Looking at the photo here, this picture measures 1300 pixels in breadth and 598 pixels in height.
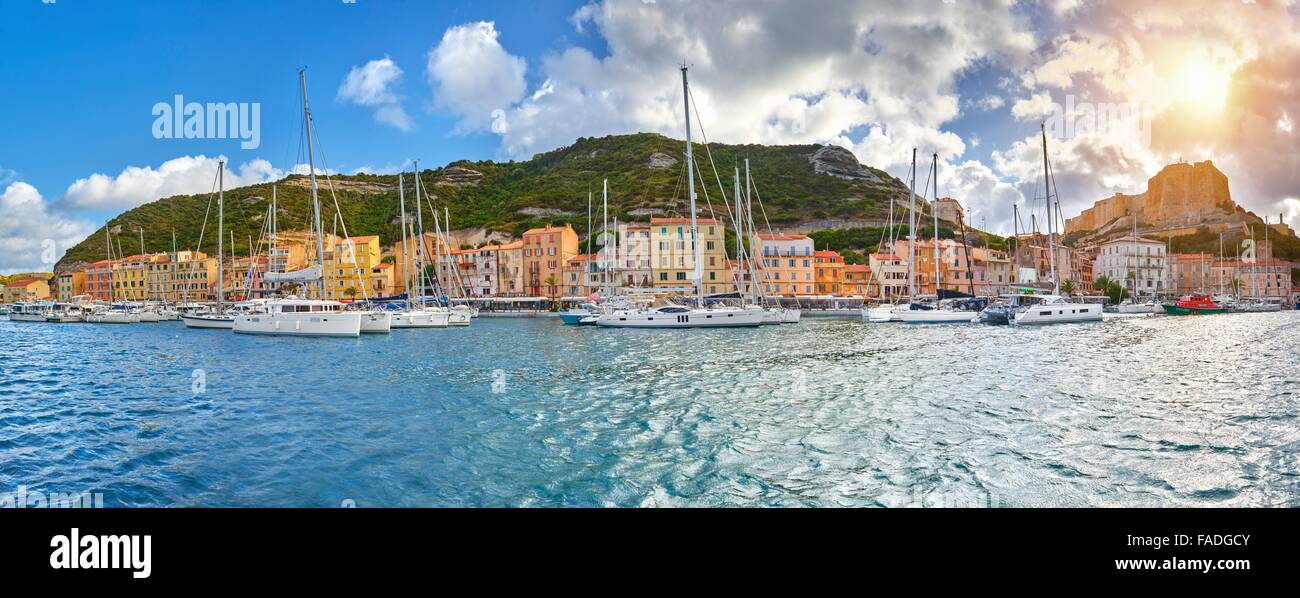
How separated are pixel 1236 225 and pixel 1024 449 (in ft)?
489

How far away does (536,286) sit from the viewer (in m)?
78.6

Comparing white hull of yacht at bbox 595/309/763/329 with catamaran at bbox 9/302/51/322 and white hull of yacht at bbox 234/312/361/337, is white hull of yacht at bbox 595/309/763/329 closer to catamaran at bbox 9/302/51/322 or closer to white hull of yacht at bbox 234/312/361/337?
white hull of yacht at bbox 234/312/361/337

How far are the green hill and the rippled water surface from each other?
7109 cm

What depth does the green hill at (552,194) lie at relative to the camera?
304 ft

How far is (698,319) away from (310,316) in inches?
814

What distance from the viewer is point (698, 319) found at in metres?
35.6

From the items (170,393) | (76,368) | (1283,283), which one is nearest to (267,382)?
(170,393)

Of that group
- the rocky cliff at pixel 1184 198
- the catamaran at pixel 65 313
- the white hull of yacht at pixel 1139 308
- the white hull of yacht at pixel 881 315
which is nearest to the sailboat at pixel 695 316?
the white hull of yacht at pixel 881 315

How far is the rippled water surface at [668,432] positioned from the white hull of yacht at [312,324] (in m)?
10.9

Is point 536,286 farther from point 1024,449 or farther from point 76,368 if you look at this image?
point 1024,449

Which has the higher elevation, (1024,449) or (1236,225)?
(1236,225)
